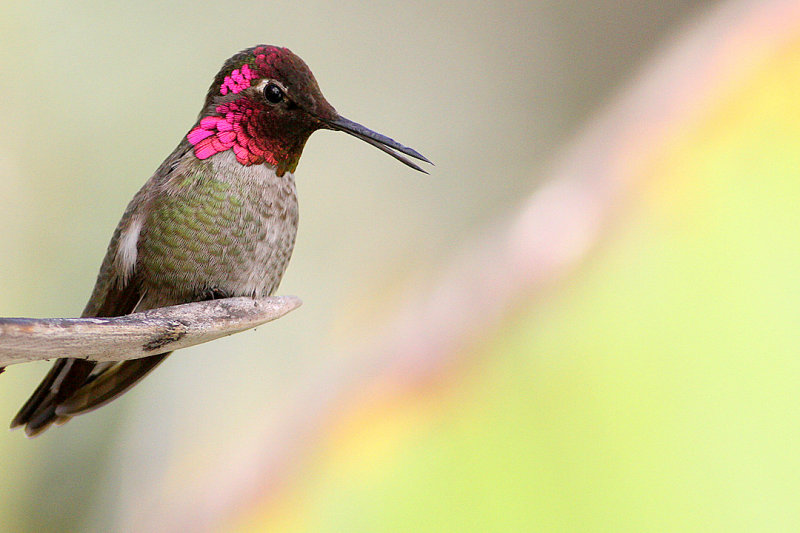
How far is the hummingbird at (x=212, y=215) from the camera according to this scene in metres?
0.63

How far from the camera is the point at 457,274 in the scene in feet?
6.29

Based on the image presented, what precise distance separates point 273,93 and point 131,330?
28cm

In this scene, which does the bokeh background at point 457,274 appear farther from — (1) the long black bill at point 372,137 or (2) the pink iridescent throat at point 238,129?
(1) the long black bill at point 372,137

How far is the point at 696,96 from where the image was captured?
1.59 metres

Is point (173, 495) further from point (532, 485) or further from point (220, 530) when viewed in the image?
point (532, 485)

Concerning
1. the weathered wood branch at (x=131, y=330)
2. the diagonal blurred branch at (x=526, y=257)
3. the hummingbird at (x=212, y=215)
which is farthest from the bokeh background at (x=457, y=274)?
the weathered wood branch at (x=131, y=330)

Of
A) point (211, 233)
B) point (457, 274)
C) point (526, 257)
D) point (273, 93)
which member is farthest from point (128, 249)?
point (457, 274)

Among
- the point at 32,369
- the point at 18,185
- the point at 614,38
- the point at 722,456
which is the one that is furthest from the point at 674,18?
the point at 32,369

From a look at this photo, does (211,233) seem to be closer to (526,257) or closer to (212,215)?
(212,215)

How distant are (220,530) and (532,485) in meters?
0.71

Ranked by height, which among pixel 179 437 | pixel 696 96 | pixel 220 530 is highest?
pixel 696 96

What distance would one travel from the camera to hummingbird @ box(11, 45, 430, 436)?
63 centimetres

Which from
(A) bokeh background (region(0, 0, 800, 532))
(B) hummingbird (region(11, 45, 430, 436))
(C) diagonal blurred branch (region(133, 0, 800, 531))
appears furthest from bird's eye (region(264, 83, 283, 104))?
(C) diagonal blurred branch (region(133, 0, 800, 531))

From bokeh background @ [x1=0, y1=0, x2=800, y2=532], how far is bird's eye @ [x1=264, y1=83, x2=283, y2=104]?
0.91 m
